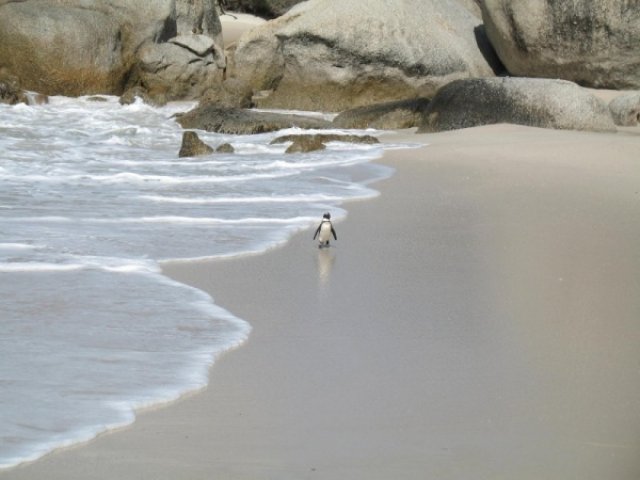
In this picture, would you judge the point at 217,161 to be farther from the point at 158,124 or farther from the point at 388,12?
the point at 388,12

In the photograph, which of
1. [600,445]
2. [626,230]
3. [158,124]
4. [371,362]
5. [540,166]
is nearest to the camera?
[600,445]

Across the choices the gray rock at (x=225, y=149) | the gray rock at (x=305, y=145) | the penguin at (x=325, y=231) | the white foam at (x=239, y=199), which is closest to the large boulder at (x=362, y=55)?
the gray rock at (x=305, y=145)

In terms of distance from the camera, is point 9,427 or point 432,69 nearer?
point 9,427

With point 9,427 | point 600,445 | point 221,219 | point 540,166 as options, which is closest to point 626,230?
point 221,219

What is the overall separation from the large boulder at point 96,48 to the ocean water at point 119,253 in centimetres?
666

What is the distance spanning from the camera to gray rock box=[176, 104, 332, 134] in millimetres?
17203

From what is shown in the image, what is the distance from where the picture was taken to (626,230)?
7785 mm

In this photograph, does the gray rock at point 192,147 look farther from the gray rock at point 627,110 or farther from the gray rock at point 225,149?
the gray rock at point 627,110

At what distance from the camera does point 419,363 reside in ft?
15.1

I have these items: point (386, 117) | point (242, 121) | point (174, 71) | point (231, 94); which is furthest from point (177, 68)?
point (386, 117)

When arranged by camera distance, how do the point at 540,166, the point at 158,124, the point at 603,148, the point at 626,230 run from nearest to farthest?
the point at 626,230, the point at 540,166, the point at 603,148, the point at 158,124

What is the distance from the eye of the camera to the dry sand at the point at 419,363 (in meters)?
3.52

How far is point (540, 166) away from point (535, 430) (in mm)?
7801

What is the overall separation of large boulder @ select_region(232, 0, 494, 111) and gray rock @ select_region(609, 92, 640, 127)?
4.54 metres
